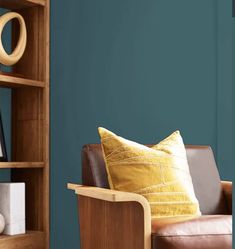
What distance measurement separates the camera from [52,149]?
4.90 metres

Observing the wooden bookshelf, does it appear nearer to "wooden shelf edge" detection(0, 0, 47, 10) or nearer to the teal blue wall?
"wooden shelf edge" detection(0, 0, 47, 10)

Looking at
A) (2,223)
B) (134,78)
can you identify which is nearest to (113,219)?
(2,223)

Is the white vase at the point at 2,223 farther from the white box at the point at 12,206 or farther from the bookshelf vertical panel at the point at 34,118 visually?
the bookshelf vertical panel at the point at 34,118

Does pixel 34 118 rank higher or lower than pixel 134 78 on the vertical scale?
lower

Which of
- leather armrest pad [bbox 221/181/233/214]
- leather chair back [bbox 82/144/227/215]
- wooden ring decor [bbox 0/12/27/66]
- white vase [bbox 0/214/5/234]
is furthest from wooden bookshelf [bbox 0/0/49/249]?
leather armrest pad [bbox 221/181/233/214]

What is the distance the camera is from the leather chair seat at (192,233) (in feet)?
9.86

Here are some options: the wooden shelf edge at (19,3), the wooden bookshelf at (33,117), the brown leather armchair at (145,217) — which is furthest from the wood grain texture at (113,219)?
the wooden shelf edge at (19,3)

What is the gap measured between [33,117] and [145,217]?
1725 millimetres

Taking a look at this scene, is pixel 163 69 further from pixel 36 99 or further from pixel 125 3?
pixel 36 99

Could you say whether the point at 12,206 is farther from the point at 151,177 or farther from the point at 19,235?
the point at 151,177

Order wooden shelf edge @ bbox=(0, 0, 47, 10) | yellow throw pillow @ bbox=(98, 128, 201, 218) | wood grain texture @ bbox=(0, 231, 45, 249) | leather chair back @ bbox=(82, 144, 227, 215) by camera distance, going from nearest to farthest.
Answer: yellow throw pillow @ bbox=(98, 128, 201, 218)
leather chair back @ bbox=(82, 144, 227, 215)
wood grain texture @ bbox=(0, 231, 45, 249)
wooden shelf edge @ bbox=(0, 0, 47, 10)

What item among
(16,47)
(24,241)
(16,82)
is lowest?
(24,241)

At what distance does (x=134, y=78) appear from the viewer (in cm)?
464

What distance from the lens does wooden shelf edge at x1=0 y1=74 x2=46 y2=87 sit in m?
4.32
